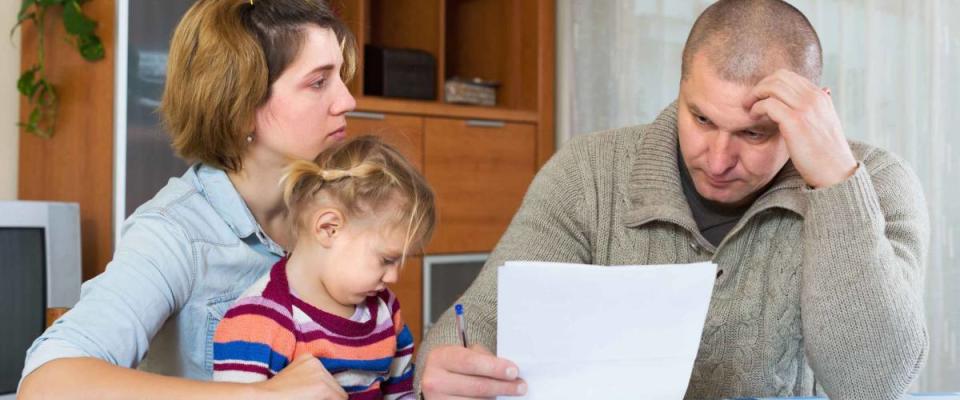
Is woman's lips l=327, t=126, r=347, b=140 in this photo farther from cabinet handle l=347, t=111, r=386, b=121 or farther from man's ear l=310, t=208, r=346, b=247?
cabinet handle l=347, t=111, r=386, b=121

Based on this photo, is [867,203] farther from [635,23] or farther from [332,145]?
[635,23]

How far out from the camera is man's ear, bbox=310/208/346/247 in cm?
127

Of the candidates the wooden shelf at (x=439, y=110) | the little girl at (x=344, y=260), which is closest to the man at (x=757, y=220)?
the little girl at (x=344, y=260)

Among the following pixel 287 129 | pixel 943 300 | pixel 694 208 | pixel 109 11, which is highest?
pixel 109 11

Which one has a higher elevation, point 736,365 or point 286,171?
point 286,171

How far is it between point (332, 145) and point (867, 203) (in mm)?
758

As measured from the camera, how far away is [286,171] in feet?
4.30

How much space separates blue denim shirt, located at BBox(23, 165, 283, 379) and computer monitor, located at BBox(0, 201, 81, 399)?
996mm

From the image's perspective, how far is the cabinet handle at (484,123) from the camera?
3525mm

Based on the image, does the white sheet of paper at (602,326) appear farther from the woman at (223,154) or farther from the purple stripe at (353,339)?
the woman at (223,154)

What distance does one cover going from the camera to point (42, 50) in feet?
8.86

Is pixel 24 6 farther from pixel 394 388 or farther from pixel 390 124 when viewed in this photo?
pixel 394 388

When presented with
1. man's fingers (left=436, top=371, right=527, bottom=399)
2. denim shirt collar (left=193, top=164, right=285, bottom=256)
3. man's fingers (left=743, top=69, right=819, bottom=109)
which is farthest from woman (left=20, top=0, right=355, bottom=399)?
man's fingers (left=743, top=69, right=819, bottom=109)

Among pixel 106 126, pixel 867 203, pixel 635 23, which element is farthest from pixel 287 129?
pixel 635 23
